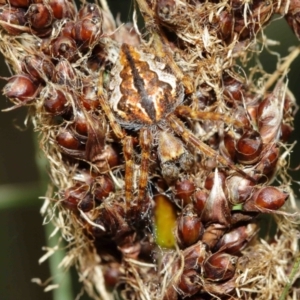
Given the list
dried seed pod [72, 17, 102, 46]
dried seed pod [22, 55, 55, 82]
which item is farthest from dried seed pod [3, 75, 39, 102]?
dried seed pod [72, 17, 102, 46]

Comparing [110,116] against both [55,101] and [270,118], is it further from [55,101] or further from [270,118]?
[270,118]

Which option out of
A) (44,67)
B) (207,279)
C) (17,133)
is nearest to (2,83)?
(17,133)

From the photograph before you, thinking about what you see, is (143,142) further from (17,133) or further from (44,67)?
(17,133)

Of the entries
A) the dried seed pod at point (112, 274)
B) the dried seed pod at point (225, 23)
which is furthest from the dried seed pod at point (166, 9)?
the dried seed pod at point (112, 274)

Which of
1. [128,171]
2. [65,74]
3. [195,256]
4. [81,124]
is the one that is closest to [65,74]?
[65,74]

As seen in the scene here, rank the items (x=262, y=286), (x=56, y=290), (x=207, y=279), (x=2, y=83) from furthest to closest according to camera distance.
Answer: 1. (x=2, y=83)
2. (x=56, y=290)
3. (x=262, y=286)
4. (x=207, y=279)

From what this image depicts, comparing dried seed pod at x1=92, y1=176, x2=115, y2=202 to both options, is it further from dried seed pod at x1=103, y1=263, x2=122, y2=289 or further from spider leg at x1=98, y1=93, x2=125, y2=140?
dried seed pod at x1=103, y1=263, x2=122, y2=289
